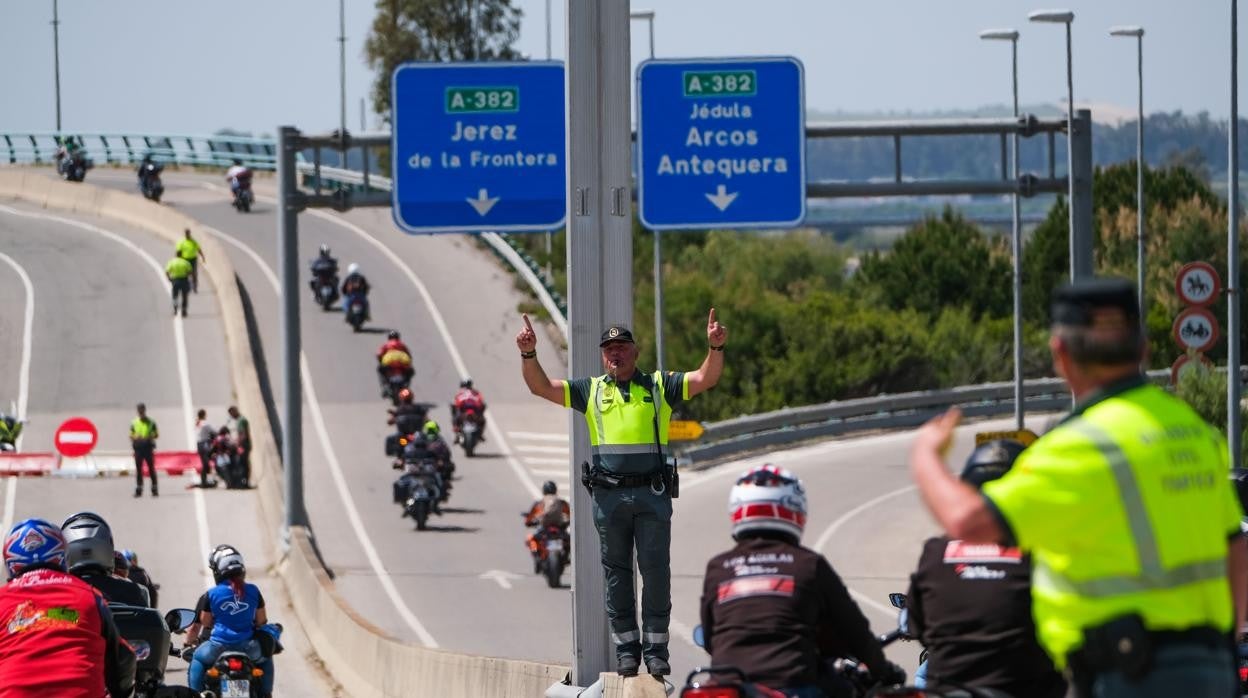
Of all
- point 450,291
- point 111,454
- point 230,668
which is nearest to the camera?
point 230,668

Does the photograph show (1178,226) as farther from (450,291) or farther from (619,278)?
(619,278)

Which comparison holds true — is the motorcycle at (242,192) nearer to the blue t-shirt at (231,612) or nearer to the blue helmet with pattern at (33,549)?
the blue t-shirt at (231,612)

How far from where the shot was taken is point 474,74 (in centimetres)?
2334

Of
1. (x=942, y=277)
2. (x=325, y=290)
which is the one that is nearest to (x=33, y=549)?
(x=325, y=290)

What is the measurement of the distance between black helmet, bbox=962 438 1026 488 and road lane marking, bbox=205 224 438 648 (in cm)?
1766

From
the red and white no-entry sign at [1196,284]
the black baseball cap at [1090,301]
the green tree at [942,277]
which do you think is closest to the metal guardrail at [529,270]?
the green tree at [942,277]

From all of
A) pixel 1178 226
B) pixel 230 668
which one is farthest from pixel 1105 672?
pixel 1178 226

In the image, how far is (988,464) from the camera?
6820mm

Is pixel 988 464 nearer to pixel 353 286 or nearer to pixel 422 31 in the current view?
pixel 353 286

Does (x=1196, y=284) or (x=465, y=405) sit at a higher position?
(x=1196, y=284)

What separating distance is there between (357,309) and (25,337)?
318 inches

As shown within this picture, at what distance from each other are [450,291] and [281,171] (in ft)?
105

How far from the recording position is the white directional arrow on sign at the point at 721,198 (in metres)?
23.1

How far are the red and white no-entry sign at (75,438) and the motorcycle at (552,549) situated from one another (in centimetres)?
1176
